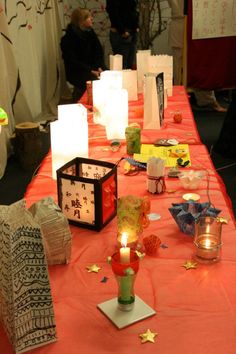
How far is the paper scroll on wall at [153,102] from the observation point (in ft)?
7.64

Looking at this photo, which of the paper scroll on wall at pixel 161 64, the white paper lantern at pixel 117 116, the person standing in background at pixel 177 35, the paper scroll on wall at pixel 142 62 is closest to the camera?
the white paper lantern at pixel 117 116

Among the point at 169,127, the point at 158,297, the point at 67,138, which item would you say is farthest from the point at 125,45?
the point at 158,297

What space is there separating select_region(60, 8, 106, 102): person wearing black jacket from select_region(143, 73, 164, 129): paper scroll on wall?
2.63 metres

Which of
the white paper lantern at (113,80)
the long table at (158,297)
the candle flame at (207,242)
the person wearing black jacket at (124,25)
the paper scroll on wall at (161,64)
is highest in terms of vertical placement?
the person wearing black jacket at (124,25)

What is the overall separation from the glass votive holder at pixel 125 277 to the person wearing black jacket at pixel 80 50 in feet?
13.5

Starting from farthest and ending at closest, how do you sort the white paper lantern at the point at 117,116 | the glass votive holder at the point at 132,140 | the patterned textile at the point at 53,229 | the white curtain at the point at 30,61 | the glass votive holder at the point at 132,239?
the white curtain at the point at 30,61
the white paper lantern at the point at 117,116
the glass votive holder at the point at 132,140
the glass votive holder at the point at 132,239
the patterned textile at the point at 53,229

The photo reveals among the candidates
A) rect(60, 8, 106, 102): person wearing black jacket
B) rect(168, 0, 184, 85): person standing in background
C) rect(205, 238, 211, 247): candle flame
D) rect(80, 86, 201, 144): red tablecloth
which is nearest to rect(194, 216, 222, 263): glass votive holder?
rect(205, 238, 211, 247): candle flame

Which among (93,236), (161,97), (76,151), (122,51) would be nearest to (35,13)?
(122,51)

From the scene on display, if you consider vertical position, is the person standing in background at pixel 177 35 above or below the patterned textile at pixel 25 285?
above

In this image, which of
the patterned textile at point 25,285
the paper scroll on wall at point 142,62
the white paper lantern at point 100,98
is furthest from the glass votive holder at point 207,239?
the paper scroll on wall at point 142,62

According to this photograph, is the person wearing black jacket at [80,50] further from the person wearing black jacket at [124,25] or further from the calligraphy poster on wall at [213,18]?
the calligraphy poster on wall at [213,18]

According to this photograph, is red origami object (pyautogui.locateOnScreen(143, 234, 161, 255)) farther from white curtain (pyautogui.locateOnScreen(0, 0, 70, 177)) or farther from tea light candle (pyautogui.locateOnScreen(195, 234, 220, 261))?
white curtain (pyautogui.locateOnScreen(0, 0, 70, 177))

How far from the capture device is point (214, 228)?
1.26 meters

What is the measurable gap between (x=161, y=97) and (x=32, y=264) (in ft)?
5.44
